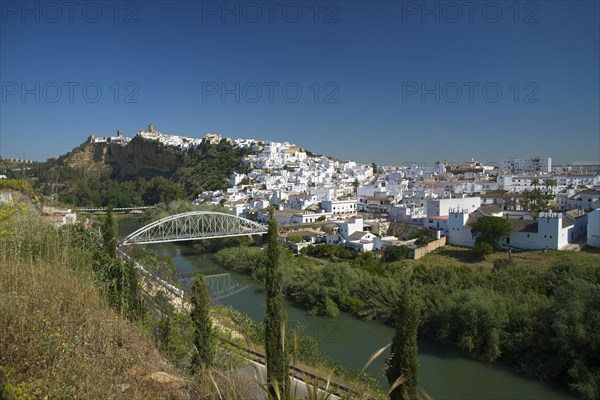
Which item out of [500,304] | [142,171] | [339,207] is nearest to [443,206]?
[339,207]

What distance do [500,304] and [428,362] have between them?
2.35m

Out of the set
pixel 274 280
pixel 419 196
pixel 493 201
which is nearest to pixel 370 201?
pixel 419 196

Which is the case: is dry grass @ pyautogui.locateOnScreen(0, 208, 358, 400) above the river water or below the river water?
A: above

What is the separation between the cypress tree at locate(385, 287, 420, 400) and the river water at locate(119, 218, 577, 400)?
7.08ft

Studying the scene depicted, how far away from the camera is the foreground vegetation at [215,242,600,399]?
8539 mm

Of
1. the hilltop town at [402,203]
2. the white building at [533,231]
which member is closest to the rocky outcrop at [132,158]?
the hilltop town at [402,203]

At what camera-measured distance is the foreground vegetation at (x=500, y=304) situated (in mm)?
8539

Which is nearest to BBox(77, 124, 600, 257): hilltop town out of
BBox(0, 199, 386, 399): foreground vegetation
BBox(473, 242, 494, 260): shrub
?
BBox(473, 242, 494, 260): shrub

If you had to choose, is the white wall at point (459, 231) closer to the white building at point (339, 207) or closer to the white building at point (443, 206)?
the white building at point (443, 206)

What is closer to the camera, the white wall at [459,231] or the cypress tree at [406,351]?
the cypress tree at [406,351]

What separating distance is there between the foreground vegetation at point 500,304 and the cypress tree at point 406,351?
309 centimetres

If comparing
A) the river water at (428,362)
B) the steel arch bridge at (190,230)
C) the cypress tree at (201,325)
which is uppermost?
the cypress tree at (201,325)

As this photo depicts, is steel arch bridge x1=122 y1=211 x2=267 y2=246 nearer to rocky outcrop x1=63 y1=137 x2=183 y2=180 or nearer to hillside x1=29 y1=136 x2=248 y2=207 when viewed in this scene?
hillside x1=29 y1=136 x2=248 y2=207

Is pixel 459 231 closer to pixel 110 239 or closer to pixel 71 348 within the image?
pixel 110 239
